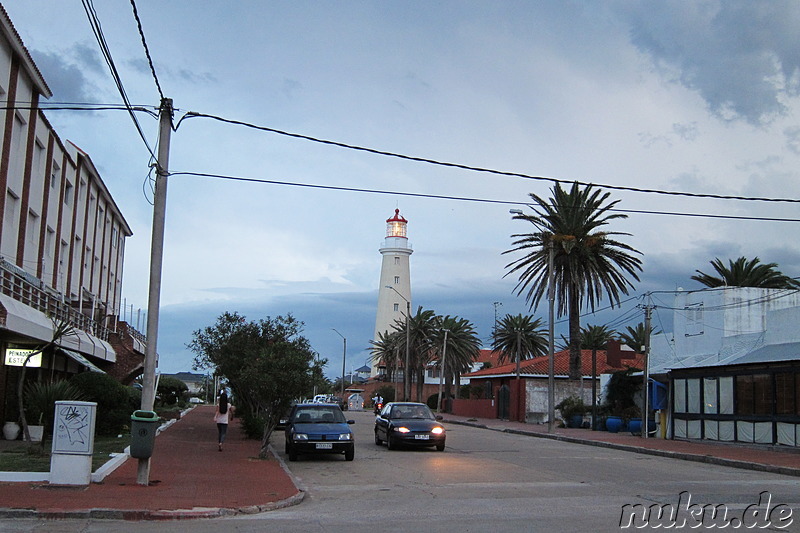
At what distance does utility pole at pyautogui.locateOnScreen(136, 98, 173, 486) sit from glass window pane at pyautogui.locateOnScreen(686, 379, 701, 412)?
2389 centimetres

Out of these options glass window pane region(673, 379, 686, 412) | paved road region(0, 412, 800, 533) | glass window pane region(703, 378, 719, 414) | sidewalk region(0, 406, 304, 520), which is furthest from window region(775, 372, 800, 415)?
sidewalk region(0, 406, 304, 520)

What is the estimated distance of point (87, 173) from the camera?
39.9m

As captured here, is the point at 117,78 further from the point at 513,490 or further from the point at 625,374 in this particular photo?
the point at 625,374

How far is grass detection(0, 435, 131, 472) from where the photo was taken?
14.8m

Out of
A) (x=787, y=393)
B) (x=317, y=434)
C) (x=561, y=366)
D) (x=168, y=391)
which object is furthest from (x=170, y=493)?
(x=561, y=366)

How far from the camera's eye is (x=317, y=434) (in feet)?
69.1

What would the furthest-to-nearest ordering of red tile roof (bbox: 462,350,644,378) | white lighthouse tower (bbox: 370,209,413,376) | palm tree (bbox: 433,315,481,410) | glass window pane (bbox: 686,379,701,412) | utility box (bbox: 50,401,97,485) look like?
white lighthouse tower (bbox: 370,209,413,376) → palm tree (bbox: 433,315,481,410) → red tile roof (bbox: 462,350,644,378) → glass window pane (bbox: 686,379,701,412) → utility box (bbox: 50,401,97,485)

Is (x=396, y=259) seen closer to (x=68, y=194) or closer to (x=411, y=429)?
(x=68, y=194)

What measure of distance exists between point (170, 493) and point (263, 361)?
22.6ft

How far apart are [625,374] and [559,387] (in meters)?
10.0

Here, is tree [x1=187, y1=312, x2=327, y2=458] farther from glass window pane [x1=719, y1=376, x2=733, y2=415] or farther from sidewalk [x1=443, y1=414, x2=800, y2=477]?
glass window pane [x1=719, y1=376, x2=733, y2=415]

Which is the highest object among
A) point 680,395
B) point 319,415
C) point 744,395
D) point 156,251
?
point 156,251

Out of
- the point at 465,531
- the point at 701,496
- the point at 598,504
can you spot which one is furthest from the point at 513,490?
the point at 465,531

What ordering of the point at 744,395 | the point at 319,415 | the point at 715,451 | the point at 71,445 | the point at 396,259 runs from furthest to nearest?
the point at 396,259
the point at 744,395
the point at 715,451
the point at 319,415
the point at 71,445
